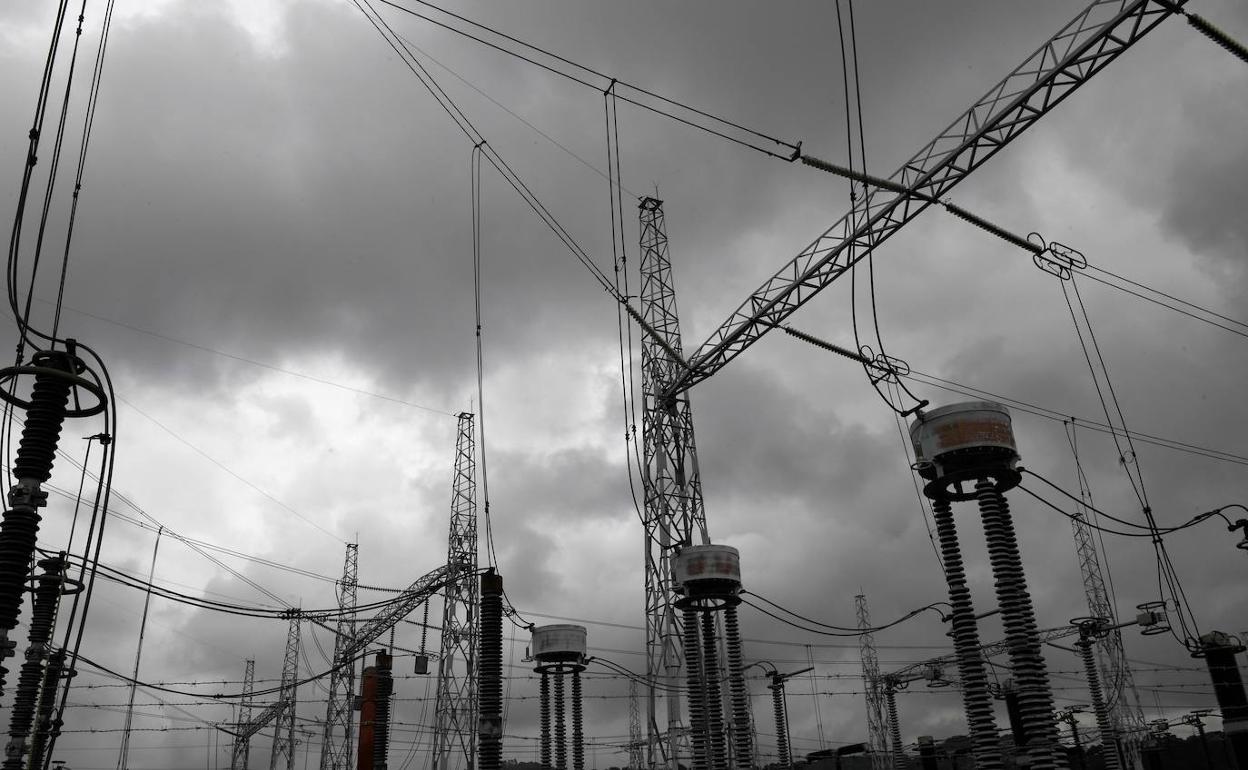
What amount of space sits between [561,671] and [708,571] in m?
12.2

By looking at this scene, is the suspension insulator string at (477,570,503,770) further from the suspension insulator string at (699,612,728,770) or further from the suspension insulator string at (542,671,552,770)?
the suspension insulator string at (542,671,552,770)

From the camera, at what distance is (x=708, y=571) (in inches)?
1094

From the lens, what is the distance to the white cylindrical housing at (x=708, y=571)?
2786cm

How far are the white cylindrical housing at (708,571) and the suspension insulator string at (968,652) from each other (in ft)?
24.6

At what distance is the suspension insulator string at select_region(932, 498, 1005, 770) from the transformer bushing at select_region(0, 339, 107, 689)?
18.6 metres

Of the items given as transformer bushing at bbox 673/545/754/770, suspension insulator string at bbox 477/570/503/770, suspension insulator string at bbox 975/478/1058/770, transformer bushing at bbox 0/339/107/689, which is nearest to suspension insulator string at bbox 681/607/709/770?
transformer bushing at bbox 673/545/754/770

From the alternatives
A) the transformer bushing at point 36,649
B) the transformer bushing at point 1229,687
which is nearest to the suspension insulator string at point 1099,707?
the transformer bushing at point 1229,687

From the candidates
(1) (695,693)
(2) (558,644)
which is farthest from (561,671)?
(1) (695,693)

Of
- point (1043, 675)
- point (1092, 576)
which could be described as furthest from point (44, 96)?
point (1092, 576)

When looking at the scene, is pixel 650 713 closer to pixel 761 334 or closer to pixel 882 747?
pixel 761 334

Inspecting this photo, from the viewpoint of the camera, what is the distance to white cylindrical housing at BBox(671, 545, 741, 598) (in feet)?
91.4

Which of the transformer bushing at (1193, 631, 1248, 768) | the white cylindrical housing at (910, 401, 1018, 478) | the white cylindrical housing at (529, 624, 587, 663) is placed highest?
the white cylindrical housing at (910, 401, 1018, 478)

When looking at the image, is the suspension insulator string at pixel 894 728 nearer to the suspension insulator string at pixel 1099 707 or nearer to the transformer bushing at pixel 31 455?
the suspension insulator string at pixel 1099 707

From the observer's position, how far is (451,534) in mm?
50656
